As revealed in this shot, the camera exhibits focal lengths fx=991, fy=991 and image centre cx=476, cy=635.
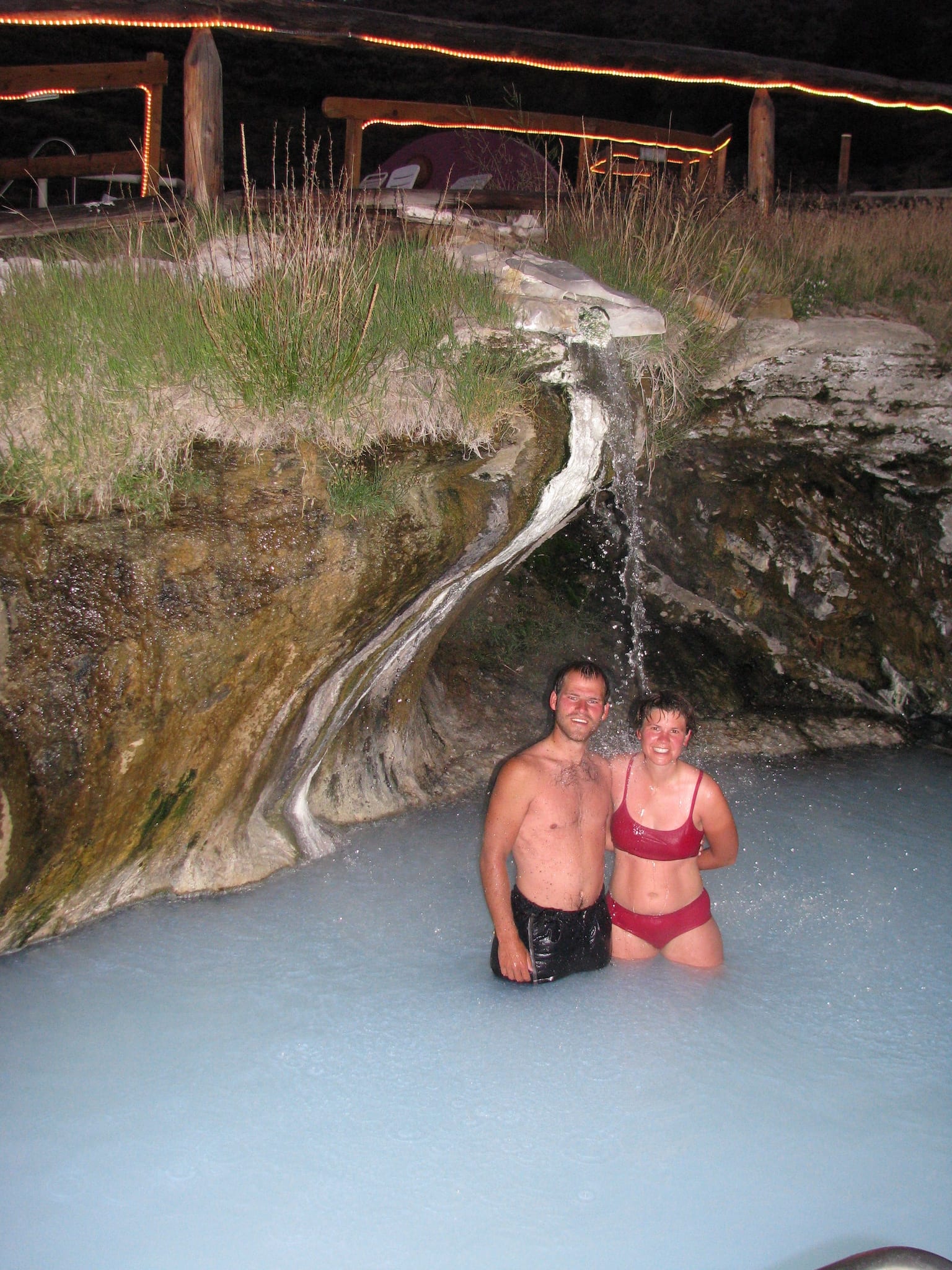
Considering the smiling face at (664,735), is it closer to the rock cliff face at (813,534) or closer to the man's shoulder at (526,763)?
the man's shoulder at (526,763)

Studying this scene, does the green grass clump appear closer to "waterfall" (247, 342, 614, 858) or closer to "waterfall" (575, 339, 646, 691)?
"waterfall" (247, 342, 614, 858)

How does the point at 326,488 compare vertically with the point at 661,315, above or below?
below

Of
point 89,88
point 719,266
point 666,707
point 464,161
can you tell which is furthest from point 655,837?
point 464,161

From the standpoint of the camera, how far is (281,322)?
3746 millimetres

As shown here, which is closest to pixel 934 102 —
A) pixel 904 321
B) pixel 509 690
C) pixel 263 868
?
pixel 904 321

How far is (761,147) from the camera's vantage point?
695 centimetres

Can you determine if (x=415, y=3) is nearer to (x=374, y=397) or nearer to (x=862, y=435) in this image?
(x=862, y=435)

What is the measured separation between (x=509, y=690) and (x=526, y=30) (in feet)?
12.5

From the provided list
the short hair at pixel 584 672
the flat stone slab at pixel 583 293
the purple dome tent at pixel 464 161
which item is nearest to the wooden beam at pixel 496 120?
the purple dome tent at pixel 464 161

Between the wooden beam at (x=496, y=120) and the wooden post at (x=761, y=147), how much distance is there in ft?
2.04

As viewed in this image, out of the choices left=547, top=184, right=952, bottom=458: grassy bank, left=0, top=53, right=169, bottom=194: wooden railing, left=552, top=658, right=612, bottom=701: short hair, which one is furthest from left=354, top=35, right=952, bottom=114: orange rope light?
left=552, top=658, right=612, bottom=701: short hair

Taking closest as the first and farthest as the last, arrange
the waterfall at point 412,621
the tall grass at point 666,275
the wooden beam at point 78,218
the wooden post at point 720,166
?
the waterfall at point 412,621, the wooden beam at point 78,218, the tall grass at point 666,275, the wooden post at point 720,166

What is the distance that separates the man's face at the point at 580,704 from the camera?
139 inches

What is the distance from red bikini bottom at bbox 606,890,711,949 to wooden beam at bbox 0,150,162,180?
781 centimetres
